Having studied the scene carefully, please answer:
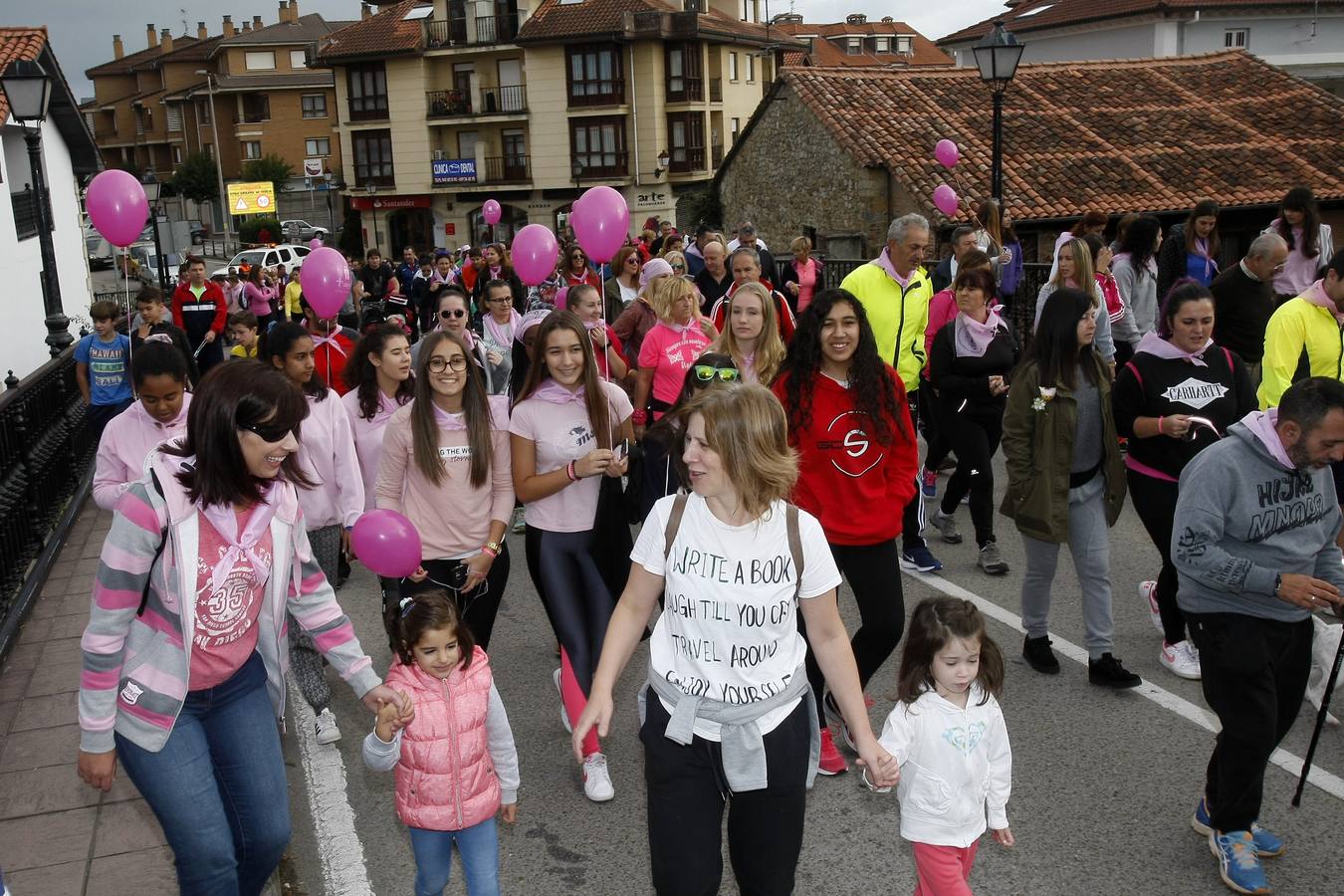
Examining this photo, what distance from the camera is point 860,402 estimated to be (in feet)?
15.6

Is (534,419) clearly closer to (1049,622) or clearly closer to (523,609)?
(523,609)

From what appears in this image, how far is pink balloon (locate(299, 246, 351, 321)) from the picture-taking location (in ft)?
26.2

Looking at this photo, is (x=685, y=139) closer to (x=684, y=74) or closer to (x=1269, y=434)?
(x=684, y=74)

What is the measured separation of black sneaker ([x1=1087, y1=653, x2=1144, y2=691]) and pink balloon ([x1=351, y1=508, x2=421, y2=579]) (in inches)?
130

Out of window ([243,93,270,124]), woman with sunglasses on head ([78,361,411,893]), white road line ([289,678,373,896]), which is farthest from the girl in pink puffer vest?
window ([243,93,270,124])

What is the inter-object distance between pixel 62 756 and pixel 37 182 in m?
10.0

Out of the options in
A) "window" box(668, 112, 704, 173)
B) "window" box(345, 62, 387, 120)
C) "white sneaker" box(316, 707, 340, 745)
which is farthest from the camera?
"window" box(345, 62, 387, 120)

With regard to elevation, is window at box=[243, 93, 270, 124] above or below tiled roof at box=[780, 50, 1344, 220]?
above

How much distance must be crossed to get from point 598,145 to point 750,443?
169ft

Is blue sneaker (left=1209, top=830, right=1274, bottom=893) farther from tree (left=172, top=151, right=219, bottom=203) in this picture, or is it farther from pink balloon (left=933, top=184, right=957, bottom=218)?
tree (left=172, top=151, right=219, bottom=203)

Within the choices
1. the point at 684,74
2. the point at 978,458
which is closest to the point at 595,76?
the point at 684,74

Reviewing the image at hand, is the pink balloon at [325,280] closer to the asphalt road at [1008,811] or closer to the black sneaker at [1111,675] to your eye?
the asphalt road at [1008,811]

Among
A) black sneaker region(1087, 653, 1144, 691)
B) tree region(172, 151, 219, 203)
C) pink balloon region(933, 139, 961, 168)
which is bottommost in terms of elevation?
black sneaker region(1087, 653, 1144, 691)

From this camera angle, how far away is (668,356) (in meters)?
6.79
